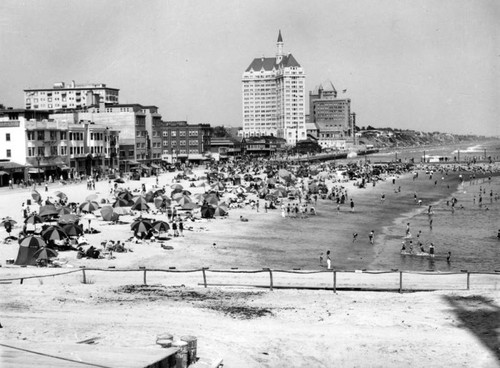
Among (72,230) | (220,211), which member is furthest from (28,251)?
(220,211)

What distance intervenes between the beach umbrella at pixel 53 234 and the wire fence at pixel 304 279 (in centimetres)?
551

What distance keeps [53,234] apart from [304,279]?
12.3 m

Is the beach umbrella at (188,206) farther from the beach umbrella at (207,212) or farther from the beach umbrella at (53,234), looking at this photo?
the beach umbrella at (53,234)

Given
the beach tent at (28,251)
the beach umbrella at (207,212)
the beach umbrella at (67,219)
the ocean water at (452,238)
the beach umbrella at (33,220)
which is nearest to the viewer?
the beach tent at (28,251)

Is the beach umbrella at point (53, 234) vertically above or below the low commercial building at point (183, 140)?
below

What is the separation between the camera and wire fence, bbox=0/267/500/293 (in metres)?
22.0

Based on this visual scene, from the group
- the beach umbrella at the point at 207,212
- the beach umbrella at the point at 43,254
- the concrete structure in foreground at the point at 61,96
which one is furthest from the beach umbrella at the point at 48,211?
the concrete structure in foreground at the point at 61,96

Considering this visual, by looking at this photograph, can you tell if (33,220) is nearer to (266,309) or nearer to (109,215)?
(109,215)

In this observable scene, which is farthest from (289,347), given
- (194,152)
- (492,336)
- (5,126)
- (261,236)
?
(194,152)

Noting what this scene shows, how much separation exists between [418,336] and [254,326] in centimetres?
402

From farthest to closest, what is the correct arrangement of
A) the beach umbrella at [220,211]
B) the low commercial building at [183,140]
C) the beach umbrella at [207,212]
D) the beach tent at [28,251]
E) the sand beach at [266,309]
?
the low commercial building at [183,140] < the beach umbrella at [220,211] < the beach umbrella at [207,212] < the beach tent at [28,251] < the sand beach at [266,309]

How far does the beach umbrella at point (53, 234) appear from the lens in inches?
1149

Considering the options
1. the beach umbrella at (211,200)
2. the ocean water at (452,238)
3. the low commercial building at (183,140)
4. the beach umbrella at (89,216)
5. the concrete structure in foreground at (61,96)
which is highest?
the concrete structure in foreground at (61,96)

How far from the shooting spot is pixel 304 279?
23.1 meters
